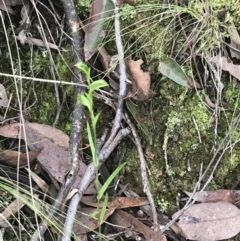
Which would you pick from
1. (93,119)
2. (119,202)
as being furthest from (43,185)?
(93,119)

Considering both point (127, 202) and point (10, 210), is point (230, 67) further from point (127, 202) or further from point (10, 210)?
point (10, 210)

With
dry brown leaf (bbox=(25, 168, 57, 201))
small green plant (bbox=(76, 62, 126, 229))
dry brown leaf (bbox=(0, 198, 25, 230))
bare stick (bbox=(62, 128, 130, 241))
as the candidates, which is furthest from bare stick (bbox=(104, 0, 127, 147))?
dry brown leaf (bbox=(0, 198, 25, 230))

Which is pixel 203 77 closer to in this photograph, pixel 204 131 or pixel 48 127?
pixel 204 131

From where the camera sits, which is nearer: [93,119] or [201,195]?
[93,119]

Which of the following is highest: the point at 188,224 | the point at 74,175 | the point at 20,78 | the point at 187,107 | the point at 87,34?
the point at 87,34

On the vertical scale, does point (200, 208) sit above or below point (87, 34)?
below

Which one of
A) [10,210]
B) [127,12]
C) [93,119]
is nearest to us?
[93,119]

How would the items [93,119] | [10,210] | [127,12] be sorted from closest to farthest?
1. [93,119]
2. [10,210]
3. [127,12]

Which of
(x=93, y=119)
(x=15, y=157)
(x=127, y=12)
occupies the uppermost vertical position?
(x=127, y=12)

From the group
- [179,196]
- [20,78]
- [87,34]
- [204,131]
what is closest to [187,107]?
[204,131]
